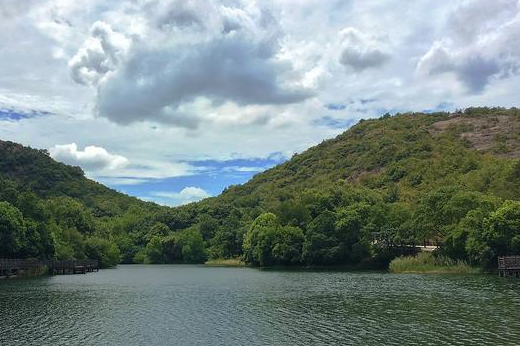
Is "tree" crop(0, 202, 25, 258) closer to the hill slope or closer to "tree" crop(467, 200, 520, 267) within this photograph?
the hill slope

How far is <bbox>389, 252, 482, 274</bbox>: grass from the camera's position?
8594 centimetres

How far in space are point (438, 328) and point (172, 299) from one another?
31.1 metres

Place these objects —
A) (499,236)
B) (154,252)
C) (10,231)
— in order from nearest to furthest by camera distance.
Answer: (499,236) → (10,231) → (154,252)

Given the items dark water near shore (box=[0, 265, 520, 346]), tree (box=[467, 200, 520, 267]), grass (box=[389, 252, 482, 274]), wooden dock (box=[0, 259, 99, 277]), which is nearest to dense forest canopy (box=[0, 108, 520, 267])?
tree (box=[467, 200, 520, 267])

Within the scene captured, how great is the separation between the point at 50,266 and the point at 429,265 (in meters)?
76.0

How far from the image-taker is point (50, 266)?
10350 cm

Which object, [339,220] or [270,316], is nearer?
[270,316]

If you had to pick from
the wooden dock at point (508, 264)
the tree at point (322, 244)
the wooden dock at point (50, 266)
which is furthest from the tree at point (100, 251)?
the wooden dock at point (508, 264)

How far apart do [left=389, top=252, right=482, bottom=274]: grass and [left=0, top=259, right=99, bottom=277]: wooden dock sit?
6882cm

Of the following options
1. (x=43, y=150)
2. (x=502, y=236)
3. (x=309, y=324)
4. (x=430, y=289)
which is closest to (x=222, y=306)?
(x=309, y=324)

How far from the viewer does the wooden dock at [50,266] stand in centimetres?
8744

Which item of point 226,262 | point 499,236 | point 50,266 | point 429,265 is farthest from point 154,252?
point 499,236

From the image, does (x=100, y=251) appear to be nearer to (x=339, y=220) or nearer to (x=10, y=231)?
(x=10, y=231)

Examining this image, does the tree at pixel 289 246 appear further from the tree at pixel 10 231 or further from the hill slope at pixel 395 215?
the tree at pixel 10 231
